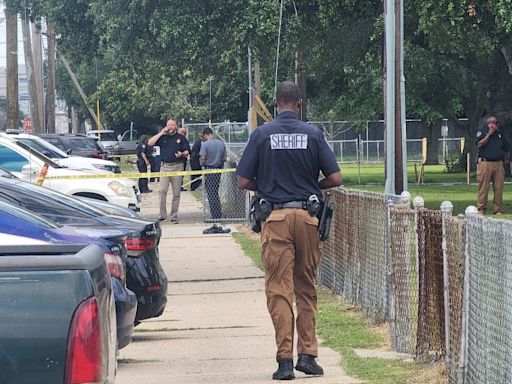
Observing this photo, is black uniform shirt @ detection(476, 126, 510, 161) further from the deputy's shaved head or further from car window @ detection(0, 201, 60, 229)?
car window @ detection(0, 201, 60, 229)

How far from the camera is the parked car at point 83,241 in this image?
7422mm

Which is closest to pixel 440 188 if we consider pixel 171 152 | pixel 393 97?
pixel 171 152

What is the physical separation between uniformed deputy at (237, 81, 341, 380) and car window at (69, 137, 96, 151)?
89.9 feet

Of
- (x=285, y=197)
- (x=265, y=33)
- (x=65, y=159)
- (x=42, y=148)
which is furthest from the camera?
(x=42, y=148)

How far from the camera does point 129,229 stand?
9125 mm

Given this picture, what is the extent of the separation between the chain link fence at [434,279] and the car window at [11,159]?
9.46 metres

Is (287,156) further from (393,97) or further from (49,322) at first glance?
(393,97)

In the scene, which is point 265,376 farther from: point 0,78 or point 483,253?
point 0,78

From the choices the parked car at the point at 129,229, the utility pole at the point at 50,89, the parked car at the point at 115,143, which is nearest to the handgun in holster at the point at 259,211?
the parked car at the point at 129,229

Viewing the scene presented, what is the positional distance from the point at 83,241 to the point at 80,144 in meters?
27.8

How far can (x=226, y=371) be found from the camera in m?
8.56

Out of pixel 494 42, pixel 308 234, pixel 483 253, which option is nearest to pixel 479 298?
pixel 483 253

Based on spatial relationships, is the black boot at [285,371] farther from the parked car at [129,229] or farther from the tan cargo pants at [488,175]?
the tan cargo pants at [488,175]

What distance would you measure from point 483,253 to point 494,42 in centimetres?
1685
